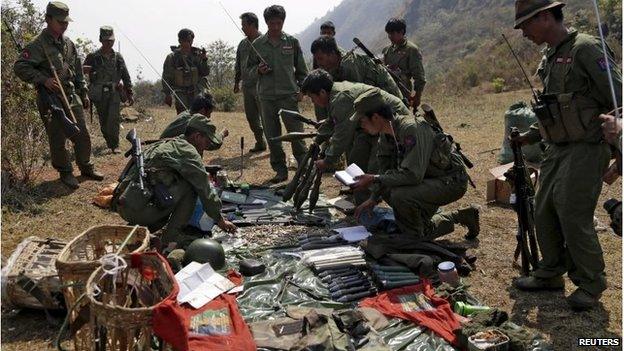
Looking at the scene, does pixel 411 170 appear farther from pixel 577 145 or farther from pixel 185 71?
pixel 185 71

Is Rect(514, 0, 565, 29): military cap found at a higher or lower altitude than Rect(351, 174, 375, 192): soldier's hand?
higher

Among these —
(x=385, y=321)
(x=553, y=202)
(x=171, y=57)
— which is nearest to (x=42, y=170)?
(x=171, y=57)

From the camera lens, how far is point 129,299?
3.43m

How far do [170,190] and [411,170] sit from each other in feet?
7.07

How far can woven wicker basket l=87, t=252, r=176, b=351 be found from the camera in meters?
2.88

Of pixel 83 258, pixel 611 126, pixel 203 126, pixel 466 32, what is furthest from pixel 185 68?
pixel 466 32

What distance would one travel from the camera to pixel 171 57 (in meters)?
10.2

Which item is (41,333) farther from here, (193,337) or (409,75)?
(409,75)

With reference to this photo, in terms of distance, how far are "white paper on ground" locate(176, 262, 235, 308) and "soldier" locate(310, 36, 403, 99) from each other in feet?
10.9

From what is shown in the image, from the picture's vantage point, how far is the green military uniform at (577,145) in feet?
12.7

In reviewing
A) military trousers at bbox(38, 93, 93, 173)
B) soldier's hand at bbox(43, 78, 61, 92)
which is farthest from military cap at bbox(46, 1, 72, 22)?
military trousers at bbox(38, 93, 93, 173)

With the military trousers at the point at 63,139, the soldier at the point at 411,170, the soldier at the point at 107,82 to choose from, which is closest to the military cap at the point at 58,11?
the military trousers at the point at 63,139

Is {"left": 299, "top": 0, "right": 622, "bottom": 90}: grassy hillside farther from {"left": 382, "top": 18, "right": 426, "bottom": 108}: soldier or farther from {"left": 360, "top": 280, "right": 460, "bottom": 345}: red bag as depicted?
{"left": 360, "top": 280, "right": 460, "bottom": 345}: red bag

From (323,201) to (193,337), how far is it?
12.0 feet
